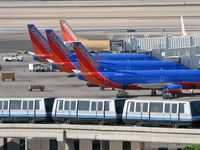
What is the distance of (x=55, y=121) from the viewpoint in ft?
201

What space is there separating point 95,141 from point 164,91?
4197cm

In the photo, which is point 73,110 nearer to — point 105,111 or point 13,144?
point 105,111

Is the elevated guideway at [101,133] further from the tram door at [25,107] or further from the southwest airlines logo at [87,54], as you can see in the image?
the southwest airlines logo at [87,54]

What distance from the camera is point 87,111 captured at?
197 ft

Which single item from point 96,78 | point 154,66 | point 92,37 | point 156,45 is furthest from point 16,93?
point 92,37

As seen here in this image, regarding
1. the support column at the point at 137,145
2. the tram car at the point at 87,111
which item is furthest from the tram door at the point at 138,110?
the support column at the point at 137,145

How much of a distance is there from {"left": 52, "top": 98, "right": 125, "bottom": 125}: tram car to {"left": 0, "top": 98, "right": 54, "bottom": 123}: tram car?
36.1 inches

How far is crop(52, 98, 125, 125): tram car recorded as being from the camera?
195 ft

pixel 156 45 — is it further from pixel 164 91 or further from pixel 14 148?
pixel 14 148

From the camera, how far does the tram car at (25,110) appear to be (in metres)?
61.7

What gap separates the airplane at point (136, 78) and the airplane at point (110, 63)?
10.1 metres

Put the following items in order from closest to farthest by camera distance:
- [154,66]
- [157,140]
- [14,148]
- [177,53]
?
[157,140], [14,148], [154,66], [177,53]

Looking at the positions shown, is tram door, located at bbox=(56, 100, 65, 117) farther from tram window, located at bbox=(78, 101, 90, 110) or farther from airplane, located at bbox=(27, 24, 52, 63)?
airplane, located at bbox=(27, 24, 52, 63)

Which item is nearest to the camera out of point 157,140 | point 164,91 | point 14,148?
point 157,140
